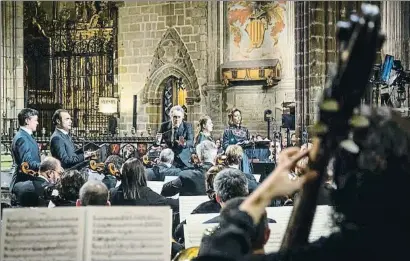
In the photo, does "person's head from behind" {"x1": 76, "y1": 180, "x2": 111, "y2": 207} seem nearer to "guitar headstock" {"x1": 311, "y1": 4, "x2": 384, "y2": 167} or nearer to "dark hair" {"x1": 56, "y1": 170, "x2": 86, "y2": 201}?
"dark hair" {"x1": 56, "y1": 170, "x2": 86, "y2": 201}

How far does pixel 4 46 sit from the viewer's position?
3258mm

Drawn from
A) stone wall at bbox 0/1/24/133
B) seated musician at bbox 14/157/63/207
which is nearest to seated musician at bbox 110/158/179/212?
seated musician at bbox 14/157/63/207

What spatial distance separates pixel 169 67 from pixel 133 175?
60 cm

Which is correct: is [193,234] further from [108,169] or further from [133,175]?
[108,169]

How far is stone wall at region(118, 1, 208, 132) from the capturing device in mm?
3258

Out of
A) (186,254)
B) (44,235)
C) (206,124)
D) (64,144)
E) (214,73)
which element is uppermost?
(214,73)

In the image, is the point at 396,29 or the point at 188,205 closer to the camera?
the point at 396,29

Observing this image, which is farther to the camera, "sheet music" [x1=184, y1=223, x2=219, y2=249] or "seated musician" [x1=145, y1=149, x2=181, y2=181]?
"seated musician" [x1=145, y1=149, x2=181, y2=181]

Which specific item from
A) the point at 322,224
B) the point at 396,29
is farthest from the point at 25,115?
the point at 396,29

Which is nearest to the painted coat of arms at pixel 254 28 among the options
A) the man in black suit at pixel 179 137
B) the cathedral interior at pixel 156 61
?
the cathedral interior at pixel 156 61

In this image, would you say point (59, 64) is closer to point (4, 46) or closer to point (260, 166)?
point (4, 46)

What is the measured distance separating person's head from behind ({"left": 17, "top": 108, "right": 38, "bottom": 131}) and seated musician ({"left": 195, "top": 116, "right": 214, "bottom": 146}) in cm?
85

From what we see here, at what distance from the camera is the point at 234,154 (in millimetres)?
3197

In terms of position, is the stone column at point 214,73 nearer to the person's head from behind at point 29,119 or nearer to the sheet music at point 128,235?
the sheet music at point 128,235
